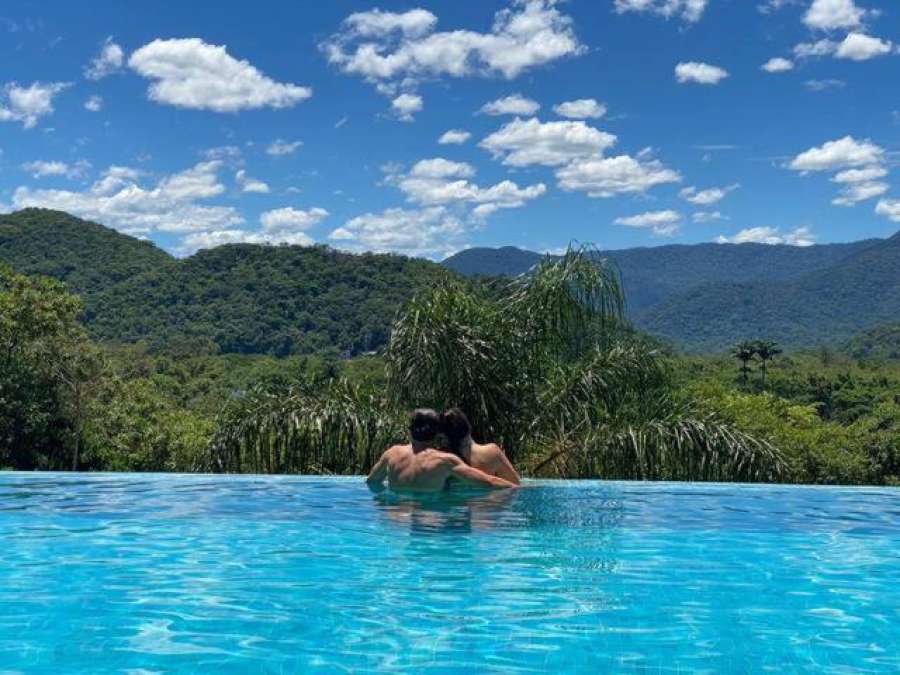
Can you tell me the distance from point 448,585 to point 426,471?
3.24m

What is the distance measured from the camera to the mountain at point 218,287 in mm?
80812

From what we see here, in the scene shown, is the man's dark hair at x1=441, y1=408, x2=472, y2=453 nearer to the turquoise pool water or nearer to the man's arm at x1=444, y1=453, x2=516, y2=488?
the man's arm at x1=444, y1=453, x2=516, y2=488

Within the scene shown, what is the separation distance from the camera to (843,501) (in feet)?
28.5

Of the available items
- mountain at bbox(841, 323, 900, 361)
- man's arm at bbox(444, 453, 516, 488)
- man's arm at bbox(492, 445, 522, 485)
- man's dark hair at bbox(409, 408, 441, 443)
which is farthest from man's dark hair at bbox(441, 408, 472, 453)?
mountain at bbox(841, 323, 900, 361)

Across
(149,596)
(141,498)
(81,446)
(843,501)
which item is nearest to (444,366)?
(141,498)

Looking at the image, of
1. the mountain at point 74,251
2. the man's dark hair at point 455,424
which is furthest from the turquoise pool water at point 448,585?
the mountain at point 74,251

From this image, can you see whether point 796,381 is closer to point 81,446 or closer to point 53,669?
point 81,446

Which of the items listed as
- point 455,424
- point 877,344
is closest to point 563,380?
point 455,424

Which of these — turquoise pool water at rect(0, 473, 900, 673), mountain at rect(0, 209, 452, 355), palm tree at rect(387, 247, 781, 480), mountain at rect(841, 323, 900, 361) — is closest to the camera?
turquoise pool water at rect(0, 473, 900, 673)

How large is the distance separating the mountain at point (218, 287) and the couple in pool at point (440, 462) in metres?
69.0

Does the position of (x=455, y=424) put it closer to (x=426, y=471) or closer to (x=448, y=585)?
(x=426, y=471)

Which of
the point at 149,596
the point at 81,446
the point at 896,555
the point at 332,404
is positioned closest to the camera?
the point at 149,596

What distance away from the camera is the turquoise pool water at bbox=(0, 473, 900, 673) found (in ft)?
11.3

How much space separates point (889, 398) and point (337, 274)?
4963 cm
